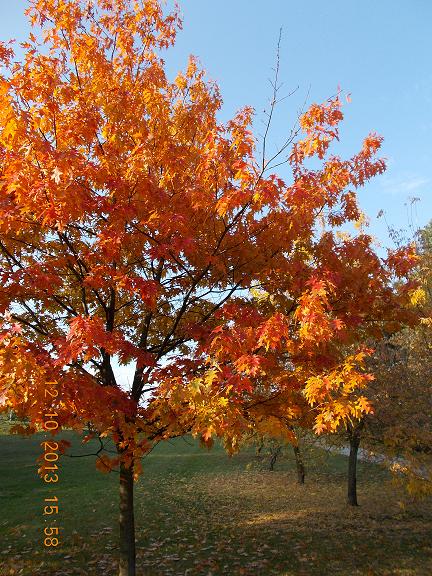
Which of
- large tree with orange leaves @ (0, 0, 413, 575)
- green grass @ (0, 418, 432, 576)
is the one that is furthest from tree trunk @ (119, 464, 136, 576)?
green grass @ (0, 418, 432, 576)

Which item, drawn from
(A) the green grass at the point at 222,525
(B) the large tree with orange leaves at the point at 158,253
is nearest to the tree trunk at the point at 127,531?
(B) the large tree with orange leaves at the point at 158,253

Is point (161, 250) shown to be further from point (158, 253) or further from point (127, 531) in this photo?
point (127, 531)

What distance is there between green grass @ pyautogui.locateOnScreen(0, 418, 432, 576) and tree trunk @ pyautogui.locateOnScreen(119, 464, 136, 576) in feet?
6.31

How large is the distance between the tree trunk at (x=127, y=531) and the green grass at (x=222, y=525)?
6.31 ft

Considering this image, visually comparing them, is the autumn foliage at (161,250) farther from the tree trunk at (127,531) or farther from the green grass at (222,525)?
the green grass at (222,525)

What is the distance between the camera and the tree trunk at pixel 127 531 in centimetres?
661

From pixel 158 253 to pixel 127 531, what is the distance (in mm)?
4391

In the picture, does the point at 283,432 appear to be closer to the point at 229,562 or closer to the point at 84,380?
the point at 84,380

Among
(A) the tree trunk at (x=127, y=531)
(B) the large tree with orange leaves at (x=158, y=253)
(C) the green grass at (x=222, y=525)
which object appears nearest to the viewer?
(B) the large tree with orange leaves at (x=158, y=253)

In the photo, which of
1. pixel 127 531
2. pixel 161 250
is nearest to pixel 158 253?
pixel 161 250

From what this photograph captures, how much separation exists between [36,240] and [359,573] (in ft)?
26.4

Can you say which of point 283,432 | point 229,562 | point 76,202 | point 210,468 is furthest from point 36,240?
point 210,468

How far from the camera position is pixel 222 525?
40.1 ft

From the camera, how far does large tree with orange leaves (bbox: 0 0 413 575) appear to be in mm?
4547
